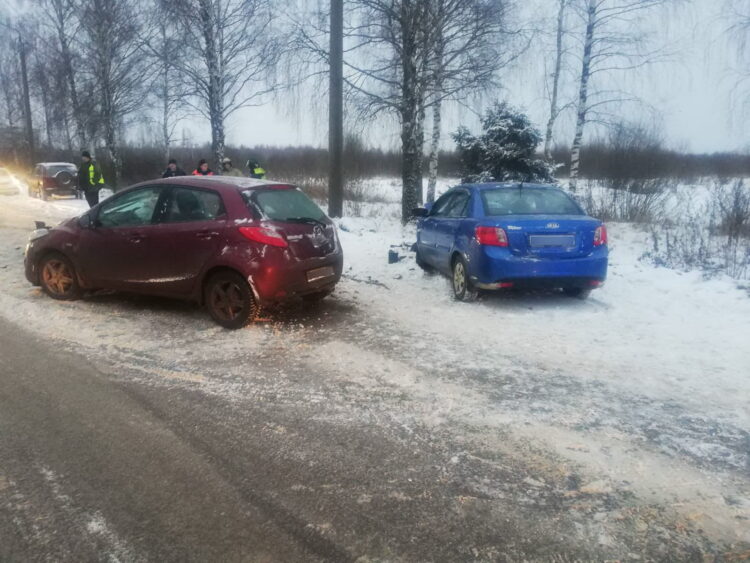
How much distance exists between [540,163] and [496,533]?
13.0 metres

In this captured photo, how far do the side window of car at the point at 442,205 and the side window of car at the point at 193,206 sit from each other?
11.7 ft

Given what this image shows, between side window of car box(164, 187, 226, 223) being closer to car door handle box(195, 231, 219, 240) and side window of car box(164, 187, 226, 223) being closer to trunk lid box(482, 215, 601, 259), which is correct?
car door handle box(195, 231, 219, 240)

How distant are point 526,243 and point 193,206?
377 cm

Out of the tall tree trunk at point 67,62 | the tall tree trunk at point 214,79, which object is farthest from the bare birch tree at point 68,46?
the tall tree trunk at point 214,79

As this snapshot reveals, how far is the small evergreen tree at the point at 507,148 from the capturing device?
46.0 ft

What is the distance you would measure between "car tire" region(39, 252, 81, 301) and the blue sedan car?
4.83 meters

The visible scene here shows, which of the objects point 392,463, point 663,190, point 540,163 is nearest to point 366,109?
point 540,163

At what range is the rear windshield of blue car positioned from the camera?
22.6 ft

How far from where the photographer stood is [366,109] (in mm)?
13773

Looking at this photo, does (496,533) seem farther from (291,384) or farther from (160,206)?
(160,206)

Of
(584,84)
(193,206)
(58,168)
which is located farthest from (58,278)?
(58,168)

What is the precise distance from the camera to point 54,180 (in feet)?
74.9

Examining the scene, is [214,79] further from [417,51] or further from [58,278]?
[58,278]

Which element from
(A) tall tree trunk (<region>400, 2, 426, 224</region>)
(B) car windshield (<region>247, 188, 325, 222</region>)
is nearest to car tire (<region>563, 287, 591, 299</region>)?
(B) car windshield (<region>247, 188, 325, 222</region>)
